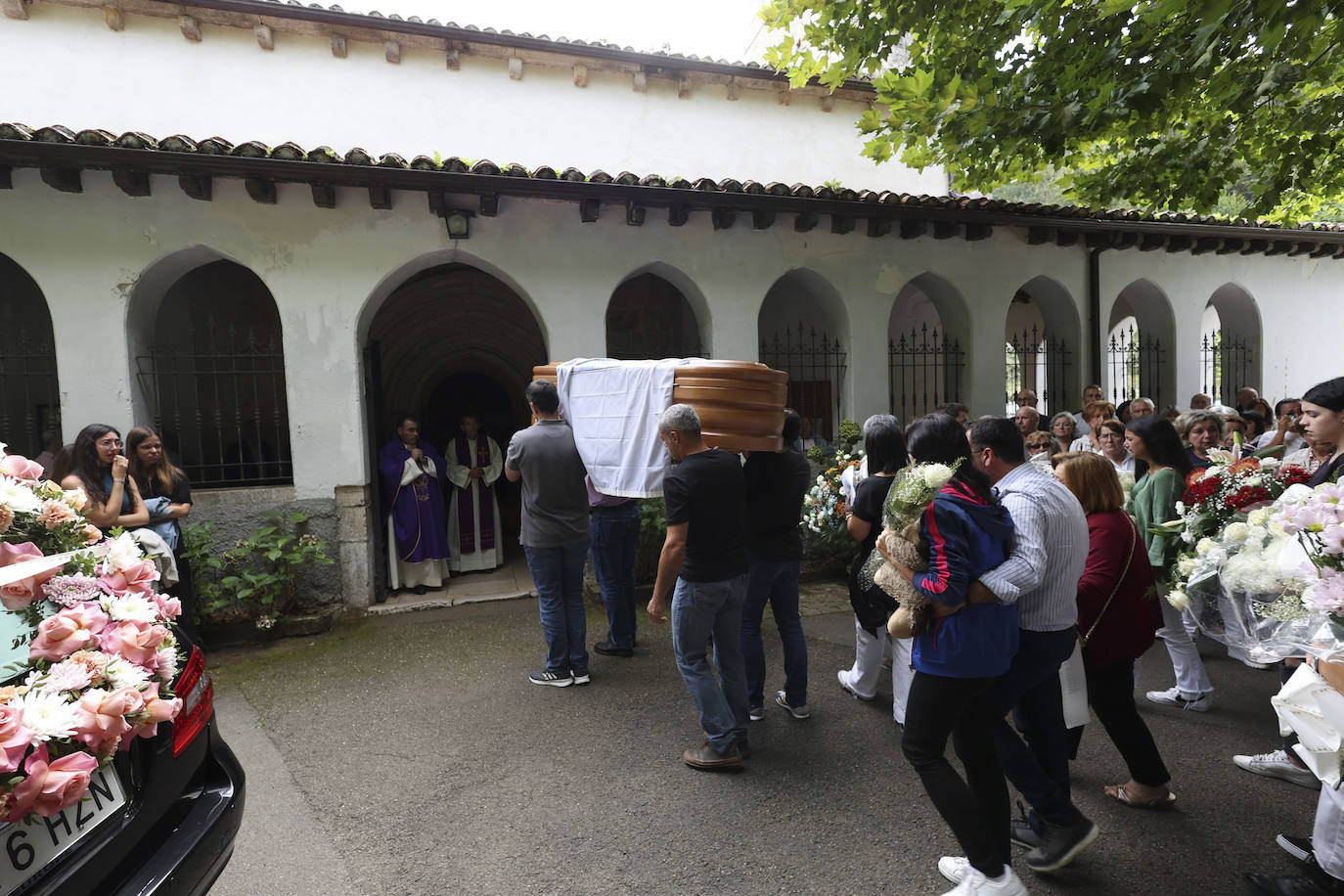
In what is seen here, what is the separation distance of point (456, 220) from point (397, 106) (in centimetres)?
334

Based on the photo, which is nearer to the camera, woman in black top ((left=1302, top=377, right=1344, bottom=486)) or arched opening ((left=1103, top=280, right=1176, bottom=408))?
woman in black top ((left=1302, top=377, right=1344, bottom=486))

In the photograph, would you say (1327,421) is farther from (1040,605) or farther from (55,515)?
(55,515)

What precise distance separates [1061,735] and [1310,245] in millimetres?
11099

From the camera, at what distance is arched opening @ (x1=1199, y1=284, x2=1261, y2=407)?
10.5 metres

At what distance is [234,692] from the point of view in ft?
15.5

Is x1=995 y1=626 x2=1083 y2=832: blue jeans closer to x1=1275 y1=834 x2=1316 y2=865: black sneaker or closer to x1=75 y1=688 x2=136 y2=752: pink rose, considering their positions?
x1=1275 y1=834 x2=1316 y2=865: black sneaker

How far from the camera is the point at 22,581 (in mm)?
1833

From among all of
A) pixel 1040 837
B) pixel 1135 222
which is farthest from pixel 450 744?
pixel 1135 222

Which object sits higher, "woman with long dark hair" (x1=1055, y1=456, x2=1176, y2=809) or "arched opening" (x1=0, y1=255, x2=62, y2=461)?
"arched opening" (x1=0, y1=255, x2=62, y2=461)

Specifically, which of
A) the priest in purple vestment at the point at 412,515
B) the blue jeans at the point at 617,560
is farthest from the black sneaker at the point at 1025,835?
the priest in purple vestment at the point at 412,515

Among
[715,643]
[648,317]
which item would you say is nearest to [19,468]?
[715,643]

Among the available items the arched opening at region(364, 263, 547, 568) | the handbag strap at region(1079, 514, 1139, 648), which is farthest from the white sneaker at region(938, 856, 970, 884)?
the arched opening at region(364, 263, 547, 568)

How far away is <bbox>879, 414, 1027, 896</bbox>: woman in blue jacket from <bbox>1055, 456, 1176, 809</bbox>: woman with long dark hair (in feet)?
2.58

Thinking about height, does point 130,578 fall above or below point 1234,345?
below
